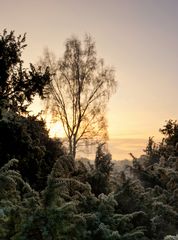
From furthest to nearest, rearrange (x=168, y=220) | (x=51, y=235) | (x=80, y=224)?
(x=168, y=220), (x=80, y=224), (x=51, y=235)

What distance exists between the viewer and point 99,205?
31.2 ft

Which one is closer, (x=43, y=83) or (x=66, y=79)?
(x=43, y=83)

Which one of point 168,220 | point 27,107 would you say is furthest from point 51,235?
point 27,107

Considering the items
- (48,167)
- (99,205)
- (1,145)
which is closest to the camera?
(99,205)

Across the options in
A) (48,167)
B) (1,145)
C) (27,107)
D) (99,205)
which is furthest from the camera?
(27,107)

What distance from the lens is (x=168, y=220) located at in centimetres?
1146

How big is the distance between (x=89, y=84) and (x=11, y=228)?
28477mm

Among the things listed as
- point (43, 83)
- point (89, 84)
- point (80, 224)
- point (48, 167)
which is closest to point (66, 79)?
point (89, 84)

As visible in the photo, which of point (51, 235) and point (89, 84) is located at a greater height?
point (89, 84)

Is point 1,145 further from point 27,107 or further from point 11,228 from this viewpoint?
point 11,228

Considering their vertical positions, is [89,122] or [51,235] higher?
[89,122]

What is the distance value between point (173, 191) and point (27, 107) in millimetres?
5437

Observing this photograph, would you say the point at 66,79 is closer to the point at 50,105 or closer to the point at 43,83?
the point at 50,105

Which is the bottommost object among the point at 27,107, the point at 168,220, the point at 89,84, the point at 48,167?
the point at 168,220
